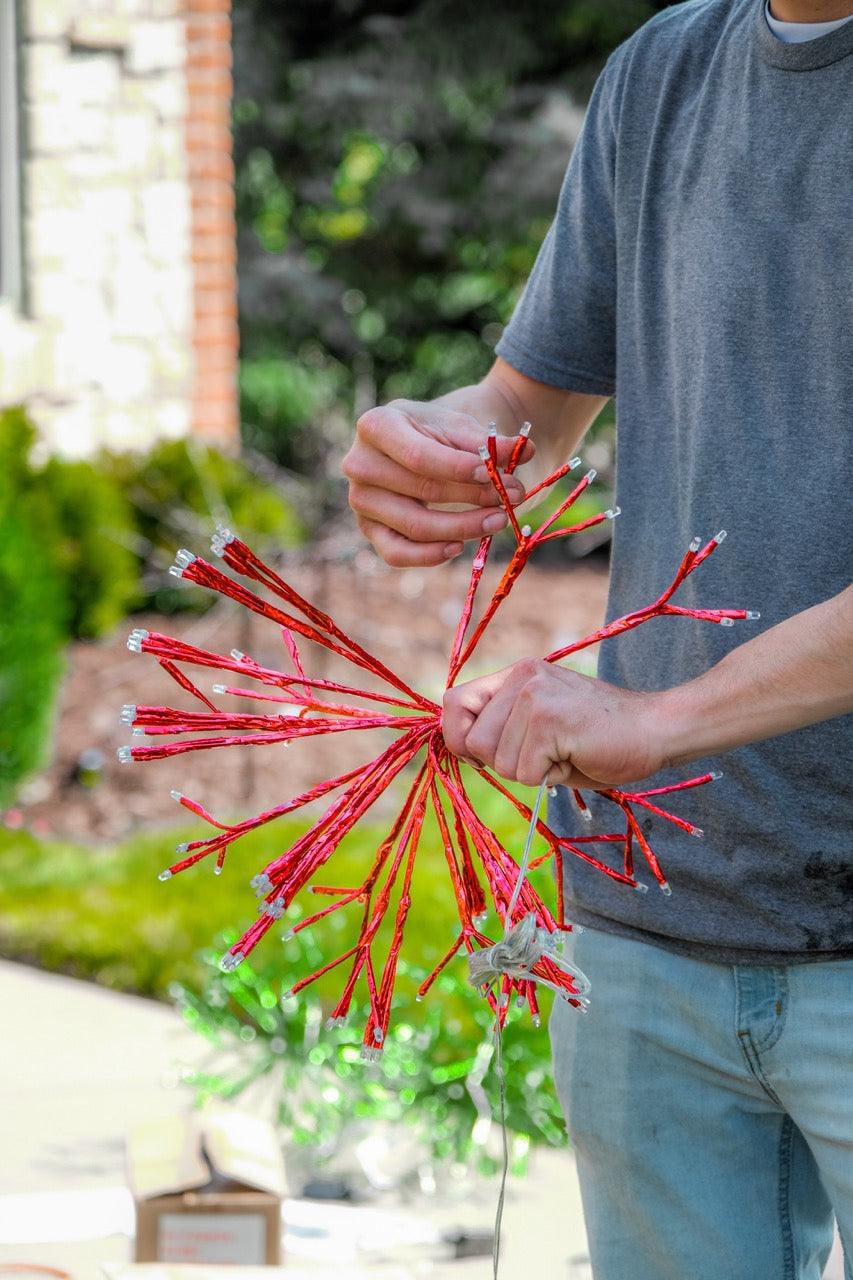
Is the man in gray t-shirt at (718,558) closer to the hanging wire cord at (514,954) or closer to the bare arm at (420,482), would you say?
A: the bare arm at (420,482)

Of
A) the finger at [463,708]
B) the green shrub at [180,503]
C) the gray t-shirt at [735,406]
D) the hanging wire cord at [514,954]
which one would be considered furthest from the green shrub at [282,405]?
the hanging wire cord at [514,954]

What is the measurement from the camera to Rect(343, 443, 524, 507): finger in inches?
58.6

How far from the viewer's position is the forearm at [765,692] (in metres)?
1.25

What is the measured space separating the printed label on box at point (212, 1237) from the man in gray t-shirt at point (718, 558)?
94cm

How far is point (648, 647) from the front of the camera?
1689 millimetres

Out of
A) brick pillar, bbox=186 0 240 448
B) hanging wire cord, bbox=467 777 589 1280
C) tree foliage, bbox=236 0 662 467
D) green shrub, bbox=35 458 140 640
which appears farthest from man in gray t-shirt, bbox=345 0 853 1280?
tree foliage, bbox=236 0 662 467

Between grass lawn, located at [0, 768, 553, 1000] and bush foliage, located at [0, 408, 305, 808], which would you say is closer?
grass lawn, located at [0, 768, 553, 1000]

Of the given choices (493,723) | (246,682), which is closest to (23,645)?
(246,682)

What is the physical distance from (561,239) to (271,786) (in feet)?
14.2

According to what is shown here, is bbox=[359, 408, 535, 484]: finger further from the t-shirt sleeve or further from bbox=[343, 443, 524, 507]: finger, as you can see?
the t-shirt sleeve

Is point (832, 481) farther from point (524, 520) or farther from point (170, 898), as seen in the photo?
point (524, 520)

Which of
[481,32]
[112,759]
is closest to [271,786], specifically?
[112,759]

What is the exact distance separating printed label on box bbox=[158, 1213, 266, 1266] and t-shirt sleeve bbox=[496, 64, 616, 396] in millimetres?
1423

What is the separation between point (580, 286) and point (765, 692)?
0.68m
